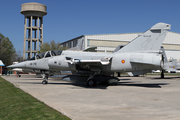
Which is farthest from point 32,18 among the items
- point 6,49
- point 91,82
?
point 91,82

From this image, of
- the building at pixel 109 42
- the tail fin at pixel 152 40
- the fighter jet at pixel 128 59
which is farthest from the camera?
the building at pixel 109 42

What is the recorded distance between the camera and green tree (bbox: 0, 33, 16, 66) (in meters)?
65.2

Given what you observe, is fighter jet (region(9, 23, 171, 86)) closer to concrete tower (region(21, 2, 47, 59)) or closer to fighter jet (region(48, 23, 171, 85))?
fighter jet (region(48, 23, 171, 85))

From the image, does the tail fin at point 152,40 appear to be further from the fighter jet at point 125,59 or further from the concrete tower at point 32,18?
the concrete tower at point 32,18

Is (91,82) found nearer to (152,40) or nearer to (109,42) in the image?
(152,40)

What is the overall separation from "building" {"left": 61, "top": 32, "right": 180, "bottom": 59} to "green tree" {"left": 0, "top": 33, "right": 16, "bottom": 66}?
24391 millimetres

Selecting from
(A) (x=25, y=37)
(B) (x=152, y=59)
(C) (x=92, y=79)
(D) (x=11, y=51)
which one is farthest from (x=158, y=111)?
(D) (x=11, y=51)

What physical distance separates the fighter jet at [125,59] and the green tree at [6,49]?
55.2 m

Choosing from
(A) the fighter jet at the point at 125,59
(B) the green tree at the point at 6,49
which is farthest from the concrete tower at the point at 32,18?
(A) the fighter jet at the point at 125,59

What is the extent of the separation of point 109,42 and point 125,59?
34.9 m

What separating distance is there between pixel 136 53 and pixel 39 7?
4983 cm

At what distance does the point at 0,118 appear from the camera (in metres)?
6.10

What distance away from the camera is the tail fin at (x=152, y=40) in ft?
48.9

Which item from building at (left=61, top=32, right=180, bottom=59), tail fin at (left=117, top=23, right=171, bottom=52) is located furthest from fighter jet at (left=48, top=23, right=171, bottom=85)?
building at (left=61, top=32, right=180, bottom=59)
